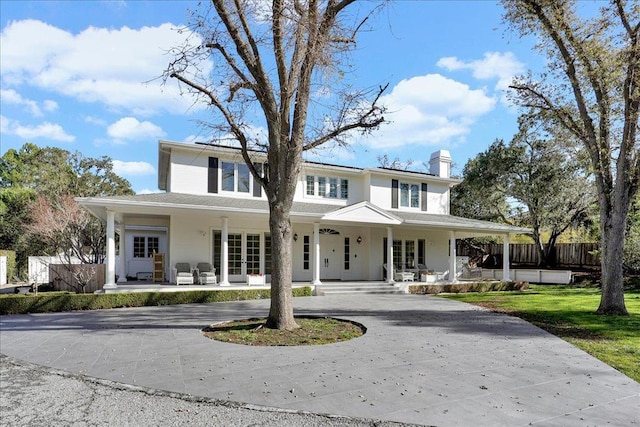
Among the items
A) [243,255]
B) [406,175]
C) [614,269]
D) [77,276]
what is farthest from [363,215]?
[77,276]

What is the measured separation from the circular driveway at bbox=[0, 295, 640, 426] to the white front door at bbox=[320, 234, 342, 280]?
8.98 metres

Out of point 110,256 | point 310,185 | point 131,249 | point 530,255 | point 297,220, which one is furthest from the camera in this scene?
point 530,255

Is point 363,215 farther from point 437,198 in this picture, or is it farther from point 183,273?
point 183,273

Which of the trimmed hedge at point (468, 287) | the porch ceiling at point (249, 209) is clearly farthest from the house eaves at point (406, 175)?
the trimmed hedge at point (468, 287)

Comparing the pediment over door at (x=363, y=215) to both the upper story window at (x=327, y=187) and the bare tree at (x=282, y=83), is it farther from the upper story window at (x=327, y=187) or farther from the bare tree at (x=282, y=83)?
the bare tree at (x=282, y=83)

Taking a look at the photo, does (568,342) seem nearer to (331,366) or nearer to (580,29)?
(331,366)

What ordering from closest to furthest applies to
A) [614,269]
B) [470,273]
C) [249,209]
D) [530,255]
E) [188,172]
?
[614,269]
[249,209]
[188,172]
[470,273]
[530,255]

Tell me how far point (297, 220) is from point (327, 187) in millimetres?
3479

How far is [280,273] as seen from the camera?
342 inches

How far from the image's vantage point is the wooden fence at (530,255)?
25.8 meters

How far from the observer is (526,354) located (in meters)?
6.95

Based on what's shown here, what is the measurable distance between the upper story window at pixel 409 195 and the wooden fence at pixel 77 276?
14.0 m

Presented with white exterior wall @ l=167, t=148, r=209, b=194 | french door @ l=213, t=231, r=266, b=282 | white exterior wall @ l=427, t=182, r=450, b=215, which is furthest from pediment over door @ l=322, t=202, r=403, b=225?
white exterior wall @ l=167, t=148, r=209, b=194

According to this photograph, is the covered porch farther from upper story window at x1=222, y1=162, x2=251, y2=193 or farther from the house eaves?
the house eaves
